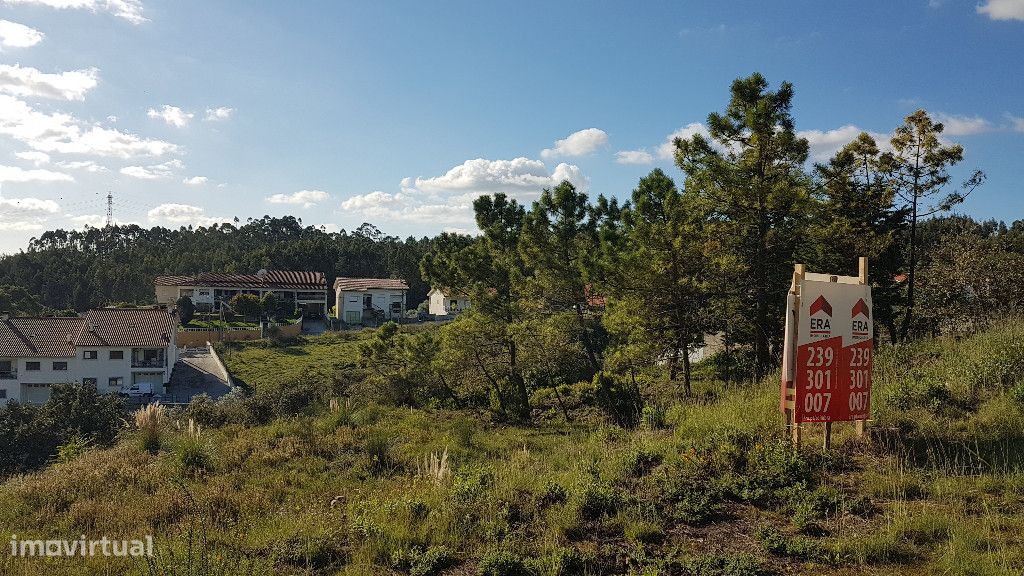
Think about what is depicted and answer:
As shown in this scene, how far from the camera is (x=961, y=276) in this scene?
14.9 meters

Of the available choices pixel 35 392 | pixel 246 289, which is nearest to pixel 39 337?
pixel 35 392

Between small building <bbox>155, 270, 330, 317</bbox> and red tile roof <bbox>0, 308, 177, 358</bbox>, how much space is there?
76.9 ft

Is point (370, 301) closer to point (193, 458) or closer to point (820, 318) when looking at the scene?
point (193, 458)

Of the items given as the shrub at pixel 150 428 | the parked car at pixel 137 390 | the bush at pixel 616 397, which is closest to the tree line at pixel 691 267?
the bush at pixel 616 397

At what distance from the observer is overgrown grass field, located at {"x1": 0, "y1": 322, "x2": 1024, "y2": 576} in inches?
193

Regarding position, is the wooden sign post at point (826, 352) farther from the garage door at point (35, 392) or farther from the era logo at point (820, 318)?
the garage door at point (35, 392)

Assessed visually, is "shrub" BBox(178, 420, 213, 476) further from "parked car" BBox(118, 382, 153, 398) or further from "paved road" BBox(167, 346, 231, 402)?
"parked car" BBox(118, 382, 153, 398)

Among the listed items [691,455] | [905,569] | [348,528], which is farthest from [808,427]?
[348,528]

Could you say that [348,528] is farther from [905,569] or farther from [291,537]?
[905,569]

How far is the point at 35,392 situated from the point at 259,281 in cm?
3275

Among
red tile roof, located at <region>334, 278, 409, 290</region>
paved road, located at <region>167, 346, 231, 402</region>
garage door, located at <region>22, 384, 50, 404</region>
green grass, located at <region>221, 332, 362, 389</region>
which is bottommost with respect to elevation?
garage door, located at <region>22, 384, 50, 404</region>

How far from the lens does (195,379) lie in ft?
126

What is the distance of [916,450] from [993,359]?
3.01 metres

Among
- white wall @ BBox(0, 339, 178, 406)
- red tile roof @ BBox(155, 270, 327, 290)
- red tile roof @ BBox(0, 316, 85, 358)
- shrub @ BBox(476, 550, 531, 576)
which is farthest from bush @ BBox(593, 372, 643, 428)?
red tile roof @ BBox(155, 270, 327, 290)
